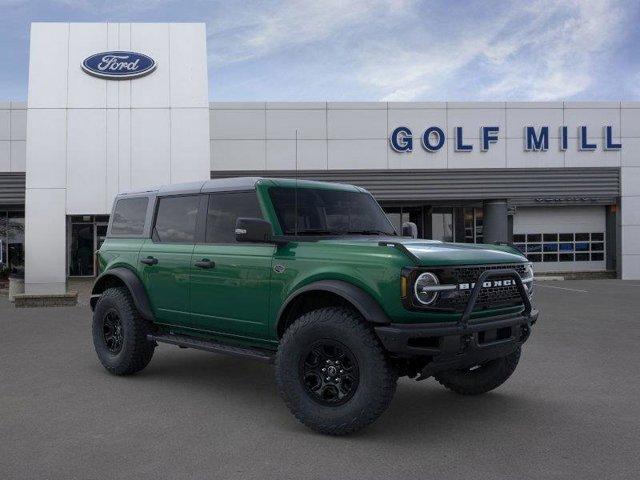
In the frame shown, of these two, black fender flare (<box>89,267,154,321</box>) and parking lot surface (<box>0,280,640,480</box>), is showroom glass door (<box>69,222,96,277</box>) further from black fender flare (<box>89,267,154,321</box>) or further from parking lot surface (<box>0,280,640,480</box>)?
black fender flare (<box>89,267,154,321</box>)

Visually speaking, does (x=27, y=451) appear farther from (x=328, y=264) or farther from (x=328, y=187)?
(x=328, y=187)

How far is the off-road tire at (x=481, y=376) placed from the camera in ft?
18.7

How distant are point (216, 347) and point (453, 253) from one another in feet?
7.73

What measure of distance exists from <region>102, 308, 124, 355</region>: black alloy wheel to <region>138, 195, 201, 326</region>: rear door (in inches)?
26.2

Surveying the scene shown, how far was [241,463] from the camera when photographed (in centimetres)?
411

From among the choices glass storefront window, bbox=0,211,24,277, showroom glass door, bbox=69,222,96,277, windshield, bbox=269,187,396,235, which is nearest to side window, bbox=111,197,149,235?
windshield, bbox=269,187,396,235

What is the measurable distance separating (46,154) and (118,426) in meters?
16.4

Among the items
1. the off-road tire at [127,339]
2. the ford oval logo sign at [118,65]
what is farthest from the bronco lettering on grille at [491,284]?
the ford oval logo sign at [118,65]

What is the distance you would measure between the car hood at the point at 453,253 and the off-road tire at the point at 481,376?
1023mm

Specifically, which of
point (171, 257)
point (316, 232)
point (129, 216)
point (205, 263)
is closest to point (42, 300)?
point (129, 216)

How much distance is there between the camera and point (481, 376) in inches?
229

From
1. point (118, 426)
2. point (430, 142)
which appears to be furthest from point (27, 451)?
point (430, 142)

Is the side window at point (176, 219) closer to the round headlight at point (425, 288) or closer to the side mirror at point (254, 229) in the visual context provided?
the side mirror at point (254, 229)

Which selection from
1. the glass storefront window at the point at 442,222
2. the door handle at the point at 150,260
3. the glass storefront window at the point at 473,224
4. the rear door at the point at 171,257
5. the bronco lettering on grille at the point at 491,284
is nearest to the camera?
the bronco lettering on grille at the point at 491,284
